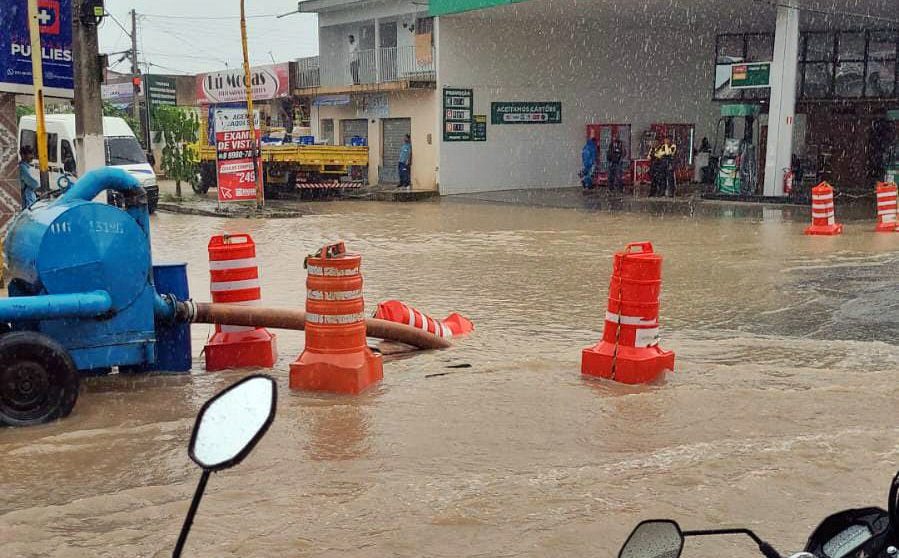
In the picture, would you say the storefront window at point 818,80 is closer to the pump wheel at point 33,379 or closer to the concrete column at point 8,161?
the concrete column at point 8,161

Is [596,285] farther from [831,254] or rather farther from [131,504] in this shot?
[131,504]

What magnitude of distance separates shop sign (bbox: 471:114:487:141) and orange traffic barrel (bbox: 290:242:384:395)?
25.7m

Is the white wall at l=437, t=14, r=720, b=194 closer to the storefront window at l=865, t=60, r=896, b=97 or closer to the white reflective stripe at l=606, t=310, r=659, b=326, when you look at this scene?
the storefront window at l=865, t=60, r=896, b=97

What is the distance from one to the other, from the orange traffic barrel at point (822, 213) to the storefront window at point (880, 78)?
47.1 feet

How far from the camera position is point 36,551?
4.19 m

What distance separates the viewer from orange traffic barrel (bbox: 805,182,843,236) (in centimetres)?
1720

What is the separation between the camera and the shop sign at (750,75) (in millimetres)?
27312

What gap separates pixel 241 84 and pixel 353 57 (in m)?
5.24

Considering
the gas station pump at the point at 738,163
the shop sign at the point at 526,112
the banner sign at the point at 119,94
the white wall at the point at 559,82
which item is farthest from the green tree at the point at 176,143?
the banner sign at the point at 119,94

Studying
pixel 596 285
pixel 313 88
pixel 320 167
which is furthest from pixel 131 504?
pixel 313 88

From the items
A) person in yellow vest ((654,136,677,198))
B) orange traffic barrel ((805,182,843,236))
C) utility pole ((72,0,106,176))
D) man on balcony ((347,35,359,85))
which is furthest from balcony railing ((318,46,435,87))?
utility pole ((72,0,106,176))

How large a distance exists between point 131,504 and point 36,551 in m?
0.62

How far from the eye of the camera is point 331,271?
6.62m

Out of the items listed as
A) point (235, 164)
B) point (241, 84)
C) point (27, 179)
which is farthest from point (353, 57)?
point (27, 179)
